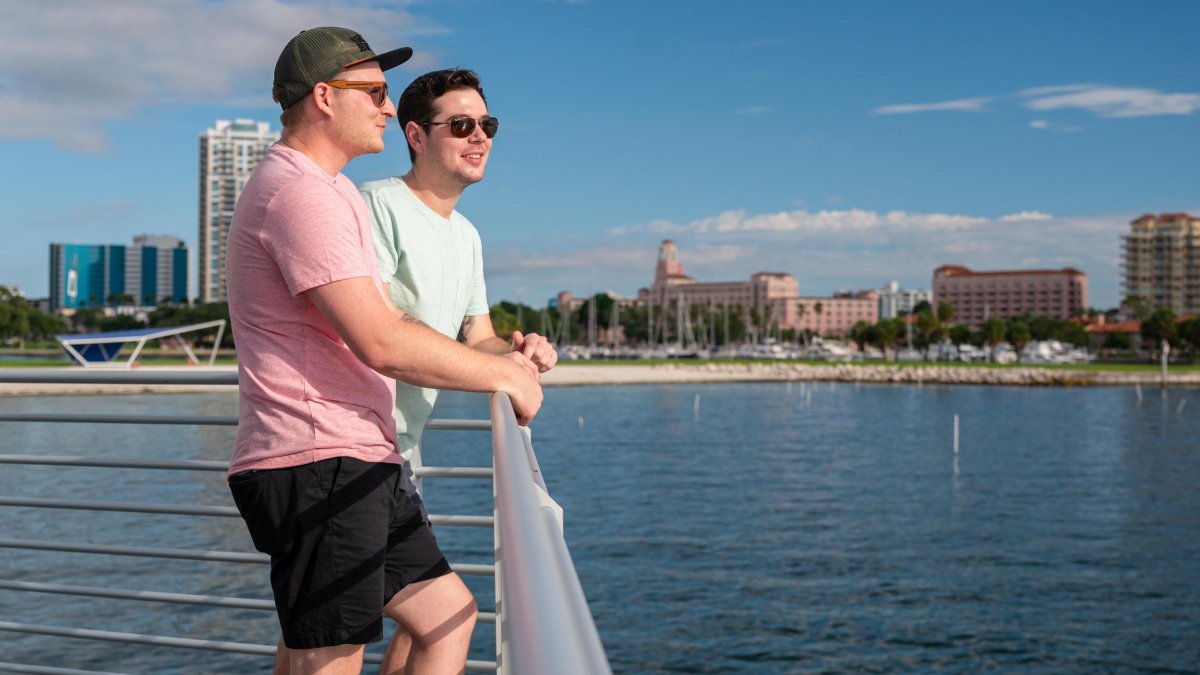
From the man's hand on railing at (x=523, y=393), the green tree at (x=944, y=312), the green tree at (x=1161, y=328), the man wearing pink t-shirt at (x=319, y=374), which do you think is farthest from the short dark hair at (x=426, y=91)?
the green tree at (x=944, y=312)

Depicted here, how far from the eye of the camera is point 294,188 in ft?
6.11

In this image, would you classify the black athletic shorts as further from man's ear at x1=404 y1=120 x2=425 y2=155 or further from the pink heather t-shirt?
man's ear at x1=404 y1=120 x2=425 y2=155

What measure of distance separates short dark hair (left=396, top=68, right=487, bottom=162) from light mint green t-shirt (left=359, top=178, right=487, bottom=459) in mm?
188

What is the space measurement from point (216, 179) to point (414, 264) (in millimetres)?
202386

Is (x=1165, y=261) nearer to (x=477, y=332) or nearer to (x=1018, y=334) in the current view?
(x=1018, y=334)

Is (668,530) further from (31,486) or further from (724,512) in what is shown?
(31,486)

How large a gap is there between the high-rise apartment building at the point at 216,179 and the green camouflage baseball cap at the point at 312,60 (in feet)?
648

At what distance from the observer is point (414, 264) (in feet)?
8.34

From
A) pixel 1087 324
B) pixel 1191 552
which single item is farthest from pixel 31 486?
pixel 1087 324

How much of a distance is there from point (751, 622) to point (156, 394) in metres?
71.7

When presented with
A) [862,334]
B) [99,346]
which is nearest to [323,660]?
[99,346]

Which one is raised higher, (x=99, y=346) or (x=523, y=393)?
(x=99, y=346)

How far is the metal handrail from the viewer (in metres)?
0.76

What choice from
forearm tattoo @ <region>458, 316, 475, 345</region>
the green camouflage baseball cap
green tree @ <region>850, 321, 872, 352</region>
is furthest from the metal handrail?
green tree @ <region>850, 321, 872, 352</region>
